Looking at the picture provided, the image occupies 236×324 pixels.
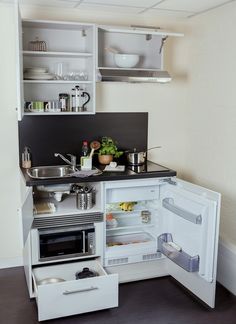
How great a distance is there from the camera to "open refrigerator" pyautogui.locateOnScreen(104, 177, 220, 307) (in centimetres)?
246

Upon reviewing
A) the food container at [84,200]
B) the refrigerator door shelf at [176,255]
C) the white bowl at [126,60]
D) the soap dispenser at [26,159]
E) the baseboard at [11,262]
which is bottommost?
the baseboard at [11,262]

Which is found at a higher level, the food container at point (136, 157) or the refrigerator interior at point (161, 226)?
the food container at point (136, 157)

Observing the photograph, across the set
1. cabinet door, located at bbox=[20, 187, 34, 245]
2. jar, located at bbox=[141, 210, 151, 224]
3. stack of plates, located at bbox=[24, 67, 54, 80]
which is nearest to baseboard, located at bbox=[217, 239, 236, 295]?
jar, located at bbox=[141, 210, 151, 224]

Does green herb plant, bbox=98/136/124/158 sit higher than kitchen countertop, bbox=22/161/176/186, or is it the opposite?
green herb plant, bbox=98/136/124/158

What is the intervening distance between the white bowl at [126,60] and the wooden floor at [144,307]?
173 cm

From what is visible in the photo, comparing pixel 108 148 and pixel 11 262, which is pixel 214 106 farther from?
pixel 11 262

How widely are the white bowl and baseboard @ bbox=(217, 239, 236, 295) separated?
61.6 inches

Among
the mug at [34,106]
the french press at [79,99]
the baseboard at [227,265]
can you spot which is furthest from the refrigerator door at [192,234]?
the mug at [34,106]

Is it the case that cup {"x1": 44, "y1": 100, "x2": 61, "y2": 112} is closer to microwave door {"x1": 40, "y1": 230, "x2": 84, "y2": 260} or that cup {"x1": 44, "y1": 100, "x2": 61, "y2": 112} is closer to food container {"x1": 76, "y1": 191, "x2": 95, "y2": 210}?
food container {"x1": 76, "y1": 191, "x2": 95, "y2": 210}

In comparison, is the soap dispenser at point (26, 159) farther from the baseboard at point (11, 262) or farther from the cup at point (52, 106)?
the baseboard at point (11, 262)

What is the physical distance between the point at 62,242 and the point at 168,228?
803mm

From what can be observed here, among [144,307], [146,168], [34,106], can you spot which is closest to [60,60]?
[34,106]

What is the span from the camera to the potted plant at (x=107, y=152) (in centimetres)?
321

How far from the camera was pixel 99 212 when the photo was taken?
279cm
